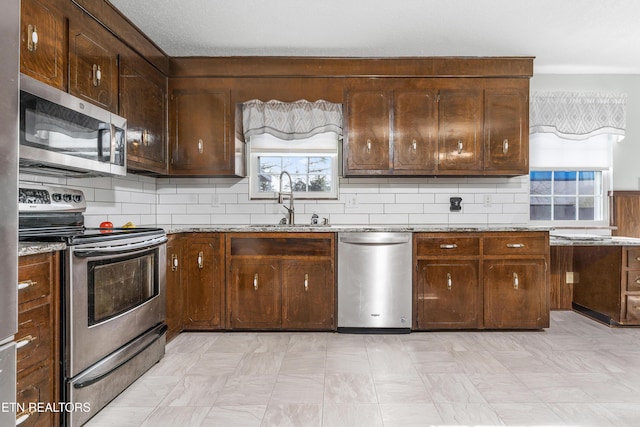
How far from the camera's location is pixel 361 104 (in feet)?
11.5

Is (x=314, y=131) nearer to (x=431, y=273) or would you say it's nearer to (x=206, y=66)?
(x=206, y=66)

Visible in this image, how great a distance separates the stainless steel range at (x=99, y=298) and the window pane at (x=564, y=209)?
3654 millimetres

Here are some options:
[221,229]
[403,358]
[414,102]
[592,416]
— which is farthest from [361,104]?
[592,416]

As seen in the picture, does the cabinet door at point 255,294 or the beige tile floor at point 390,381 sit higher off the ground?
the cabinet door at point 255,294

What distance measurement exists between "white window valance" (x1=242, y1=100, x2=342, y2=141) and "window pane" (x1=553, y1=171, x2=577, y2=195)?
2.25 m

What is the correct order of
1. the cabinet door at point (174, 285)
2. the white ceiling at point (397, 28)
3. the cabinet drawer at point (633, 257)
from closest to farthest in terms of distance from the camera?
the white ceiling at point (397, 28)
the cabinet door at point (174, 285)
the cabinet drawer at point (633, 257)

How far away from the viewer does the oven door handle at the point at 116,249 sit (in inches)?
72.8

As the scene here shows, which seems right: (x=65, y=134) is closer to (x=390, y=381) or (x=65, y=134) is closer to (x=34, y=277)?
(x=34, y=277)

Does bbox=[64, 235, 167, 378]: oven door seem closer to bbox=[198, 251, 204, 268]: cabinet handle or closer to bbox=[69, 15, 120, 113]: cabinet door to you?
bbox=[198, 251, 204, 268]: cabinet handle

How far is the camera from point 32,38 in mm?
1895

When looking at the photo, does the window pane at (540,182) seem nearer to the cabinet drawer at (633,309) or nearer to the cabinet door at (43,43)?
the cabinet drawer at (633,309)

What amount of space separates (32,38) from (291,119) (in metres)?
2.03

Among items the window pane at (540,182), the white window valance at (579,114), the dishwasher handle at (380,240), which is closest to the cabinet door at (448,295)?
the dishwasher handle at (380,240)

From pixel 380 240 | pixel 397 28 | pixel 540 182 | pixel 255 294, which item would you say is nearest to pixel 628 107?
pixel 540 182
